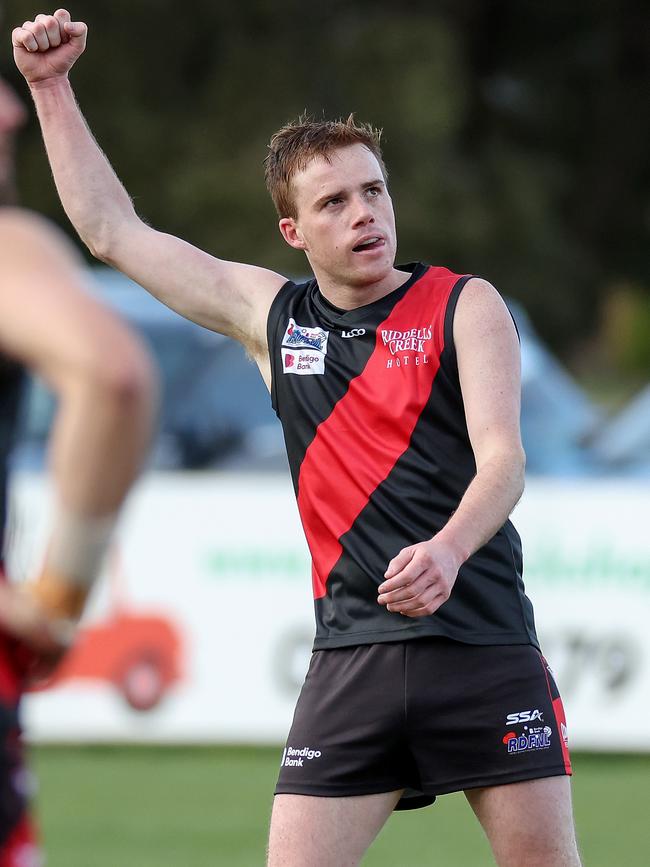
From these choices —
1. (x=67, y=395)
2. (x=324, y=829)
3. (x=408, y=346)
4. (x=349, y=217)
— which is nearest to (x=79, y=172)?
(x=349, y=217)

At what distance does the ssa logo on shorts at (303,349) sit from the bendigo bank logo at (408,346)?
0.16 meters

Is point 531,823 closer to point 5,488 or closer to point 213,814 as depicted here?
point 5,488

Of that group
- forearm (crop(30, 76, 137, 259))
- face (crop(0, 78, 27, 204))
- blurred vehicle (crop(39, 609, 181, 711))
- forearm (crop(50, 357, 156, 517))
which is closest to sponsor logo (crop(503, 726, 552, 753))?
forearm (crop(30, 76, 137, 259))

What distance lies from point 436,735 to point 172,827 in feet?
13.6

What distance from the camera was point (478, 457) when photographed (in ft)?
11.8

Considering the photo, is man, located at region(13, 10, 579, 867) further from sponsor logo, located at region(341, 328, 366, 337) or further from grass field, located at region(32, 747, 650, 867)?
grass field, located at region(32, 747, 650, 867)

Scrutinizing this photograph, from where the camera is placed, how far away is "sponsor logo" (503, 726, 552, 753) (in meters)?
3.74

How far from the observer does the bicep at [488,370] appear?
142 inches

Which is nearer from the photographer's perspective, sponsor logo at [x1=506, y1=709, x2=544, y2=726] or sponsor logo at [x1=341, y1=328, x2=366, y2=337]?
sponsor logo at [x1=506, y1=709, x2=544, y2=726]

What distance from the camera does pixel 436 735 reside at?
3.75 metres

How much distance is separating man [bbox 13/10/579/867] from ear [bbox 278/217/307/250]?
11 centimetres

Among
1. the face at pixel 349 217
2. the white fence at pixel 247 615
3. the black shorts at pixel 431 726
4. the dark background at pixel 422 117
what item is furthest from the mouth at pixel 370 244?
the dark background at pixel 422 117

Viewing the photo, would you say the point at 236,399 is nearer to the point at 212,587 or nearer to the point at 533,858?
the point at 212,587

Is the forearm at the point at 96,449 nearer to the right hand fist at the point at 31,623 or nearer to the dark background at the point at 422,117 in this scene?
the right hand fist at the point at 31,623
